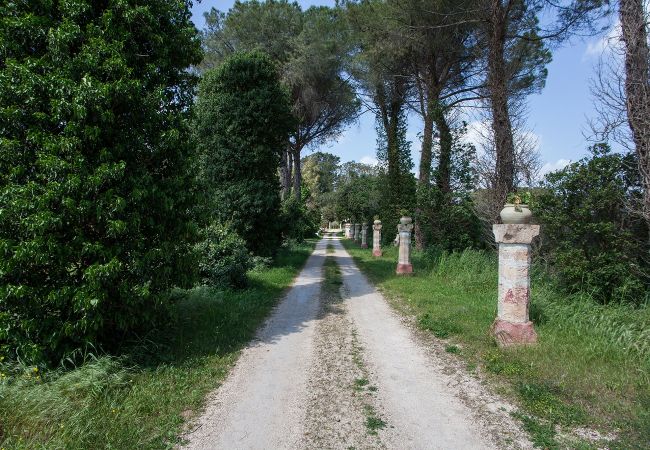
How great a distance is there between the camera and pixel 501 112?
33.8 feet

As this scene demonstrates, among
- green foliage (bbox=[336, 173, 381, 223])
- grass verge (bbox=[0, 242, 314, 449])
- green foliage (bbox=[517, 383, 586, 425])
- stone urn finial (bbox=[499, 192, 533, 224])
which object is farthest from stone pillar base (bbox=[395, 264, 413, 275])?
green foliage (bbox=[336, 173, 381, 223])

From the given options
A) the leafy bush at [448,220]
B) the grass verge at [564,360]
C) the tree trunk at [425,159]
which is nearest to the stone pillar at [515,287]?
the grass verge at [564,360]

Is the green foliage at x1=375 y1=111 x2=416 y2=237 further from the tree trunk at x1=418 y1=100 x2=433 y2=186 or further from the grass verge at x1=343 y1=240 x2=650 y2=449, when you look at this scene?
the grass verge at x1=343 y1=240 x2=650 y2=449

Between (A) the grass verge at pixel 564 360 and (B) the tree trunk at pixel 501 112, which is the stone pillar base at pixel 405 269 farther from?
(A) the grass verge at pixel 564 360

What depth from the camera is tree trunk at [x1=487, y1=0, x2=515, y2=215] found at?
10.3 m

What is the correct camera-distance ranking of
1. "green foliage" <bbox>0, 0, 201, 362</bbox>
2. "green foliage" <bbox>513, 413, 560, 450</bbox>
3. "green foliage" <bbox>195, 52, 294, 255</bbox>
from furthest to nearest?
"green foliage" <bbox>195, 52, 294, 255</bbox>, "green foliage" <bbox>0, 0, 201, 362</bbox>, "green foliage" <bbox>513, 413, 560, 450</bbox>

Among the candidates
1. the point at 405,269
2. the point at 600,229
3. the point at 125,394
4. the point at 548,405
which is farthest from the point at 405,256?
the point at 125,394

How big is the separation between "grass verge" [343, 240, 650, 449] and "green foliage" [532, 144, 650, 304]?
1.54ft

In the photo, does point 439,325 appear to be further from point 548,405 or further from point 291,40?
point 291,40

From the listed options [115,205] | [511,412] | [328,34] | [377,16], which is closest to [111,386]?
[115,205]

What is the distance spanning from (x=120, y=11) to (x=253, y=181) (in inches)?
314

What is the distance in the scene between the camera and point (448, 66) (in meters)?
15.7

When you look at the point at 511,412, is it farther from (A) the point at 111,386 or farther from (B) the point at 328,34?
(B) the point at 328,34

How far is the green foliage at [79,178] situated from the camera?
12.6 ft
